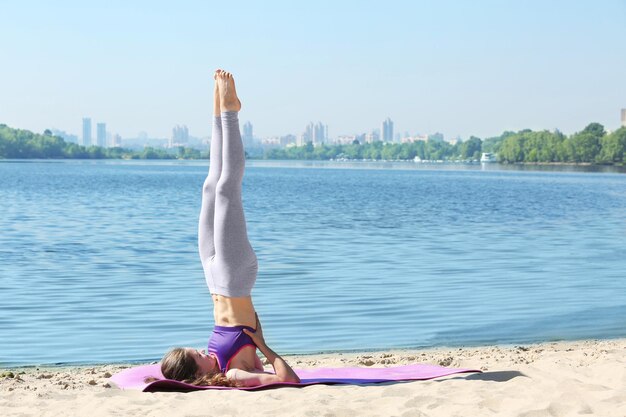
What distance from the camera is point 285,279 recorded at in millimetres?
21578

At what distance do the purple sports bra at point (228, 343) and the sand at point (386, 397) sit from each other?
18.5 inches

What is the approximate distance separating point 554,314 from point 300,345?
5.13 metres

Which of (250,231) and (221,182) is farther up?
(221,182)

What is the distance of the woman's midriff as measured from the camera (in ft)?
32.1

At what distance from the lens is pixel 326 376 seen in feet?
34.2

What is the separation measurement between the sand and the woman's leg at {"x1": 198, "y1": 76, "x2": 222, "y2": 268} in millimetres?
1458

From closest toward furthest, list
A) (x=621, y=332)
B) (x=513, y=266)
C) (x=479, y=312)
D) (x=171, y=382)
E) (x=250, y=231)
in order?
(x=171, y=382), (x=621, y=332), (x=479, y=312), (x=513, y=266), (x=250, y=231)

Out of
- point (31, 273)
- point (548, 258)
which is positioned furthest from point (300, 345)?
point (548, 258)

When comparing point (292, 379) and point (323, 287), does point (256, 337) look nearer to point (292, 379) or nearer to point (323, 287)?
point (292, 379)

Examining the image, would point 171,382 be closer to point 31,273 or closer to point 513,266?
point 31,273

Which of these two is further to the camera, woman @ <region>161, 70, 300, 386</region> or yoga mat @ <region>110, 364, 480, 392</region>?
woman @ <region>161, 70, 300, 386</region>

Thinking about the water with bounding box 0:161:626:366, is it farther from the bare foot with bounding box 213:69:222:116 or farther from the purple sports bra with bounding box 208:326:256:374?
the bare foot with bounding box 213:69:222:116

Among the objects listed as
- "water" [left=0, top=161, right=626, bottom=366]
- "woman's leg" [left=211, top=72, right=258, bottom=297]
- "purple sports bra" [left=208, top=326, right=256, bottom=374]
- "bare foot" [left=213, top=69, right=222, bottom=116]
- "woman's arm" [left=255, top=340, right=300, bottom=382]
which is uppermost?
"bare foot" [left=213, top=69, right=222, bottom=116]

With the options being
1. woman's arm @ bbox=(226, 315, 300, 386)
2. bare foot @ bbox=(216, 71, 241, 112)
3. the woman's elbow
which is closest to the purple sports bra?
woman's arm @ bbox=(226, 315, 300, 386)
